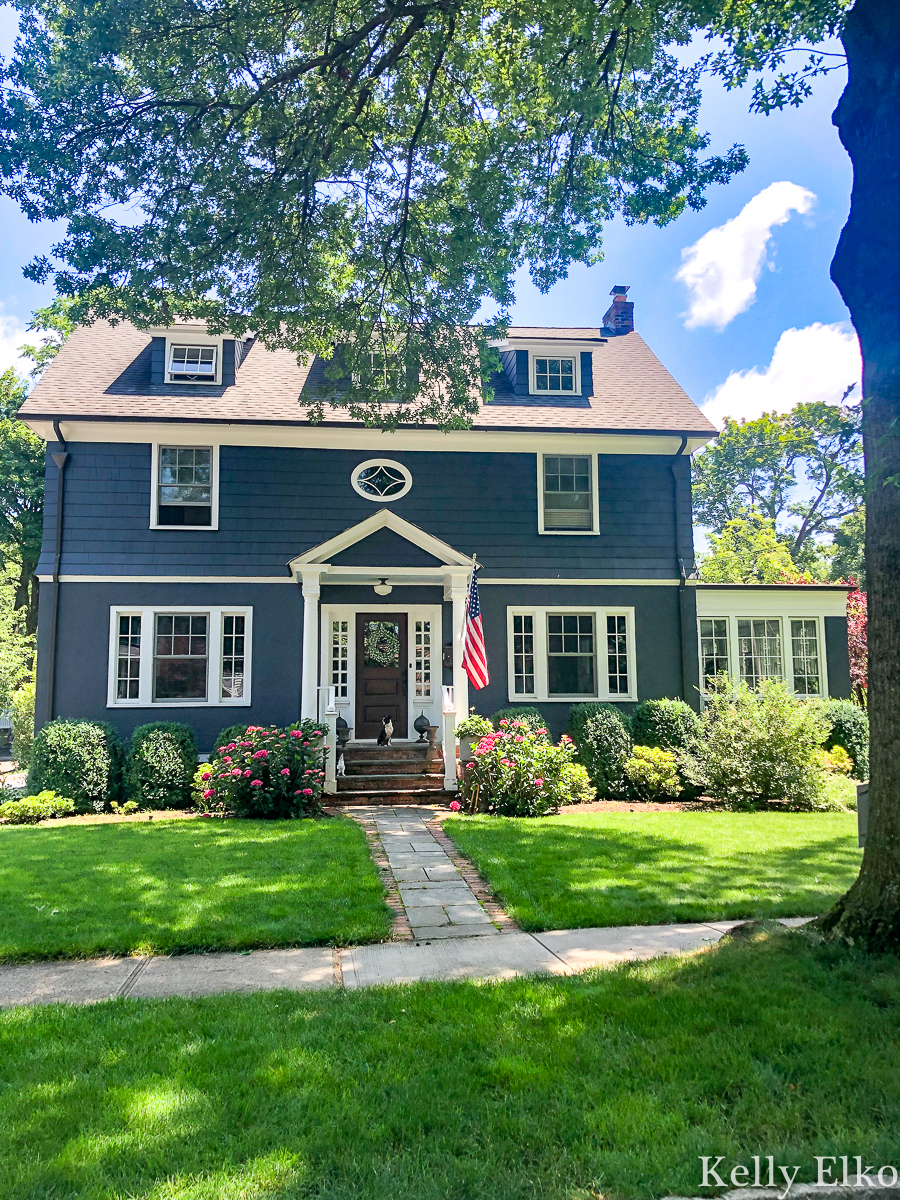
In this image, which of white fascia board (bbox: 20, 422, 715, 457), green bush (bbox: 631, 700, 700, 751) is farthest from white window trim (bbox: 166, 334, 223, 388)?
green bush (bbox: 631, 700, 700, 751)

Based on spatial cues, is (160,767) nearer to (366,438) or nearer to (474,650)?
(474,650)

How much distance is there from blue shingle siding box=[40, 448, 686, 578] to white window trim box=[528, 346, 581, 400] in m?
1.72

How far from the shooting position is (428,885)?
23.3ft

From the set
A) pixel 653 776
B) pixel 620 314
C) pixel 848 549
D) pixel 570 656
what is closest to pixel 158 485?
pixel 570 656

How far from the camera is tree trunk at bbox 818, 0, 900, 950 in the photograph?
4461 mm

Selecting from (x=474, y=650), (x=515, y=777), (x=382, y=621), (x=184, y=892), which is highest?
(x=382, y=621)

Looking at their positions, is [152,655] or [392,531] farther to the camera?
[152,655]

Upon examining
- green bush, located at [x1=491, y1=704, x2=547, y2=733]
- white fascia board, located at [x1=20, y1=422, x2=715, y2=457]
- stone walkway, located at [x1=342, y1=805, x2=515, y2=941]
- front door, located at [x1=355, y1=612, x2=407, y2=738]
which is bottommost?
stone walkway, located at [x1=342, y1=805, x2=515, y2=941]

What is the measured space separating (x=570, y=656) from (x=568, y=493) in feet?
9.78

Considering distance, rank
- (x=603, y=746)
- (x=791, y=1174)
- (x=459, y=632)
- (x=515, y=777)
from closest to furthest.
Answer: (x=791, y=1174) → (x=515, y=777) → (x=459, y=632) → (x=603, y=746)

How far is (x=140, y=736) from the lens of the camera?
1209 centimetres

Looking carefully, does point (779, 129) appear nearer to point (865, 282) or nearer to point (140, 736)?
point (865, 282)

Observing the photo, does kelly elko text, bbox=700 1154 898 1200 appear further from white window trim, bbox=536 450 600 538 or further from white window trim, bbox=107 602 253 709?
white window trim, bbox=536 450 600 538

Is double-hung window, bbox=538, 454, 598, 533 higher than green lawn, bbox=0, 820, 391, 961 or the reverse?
higher
